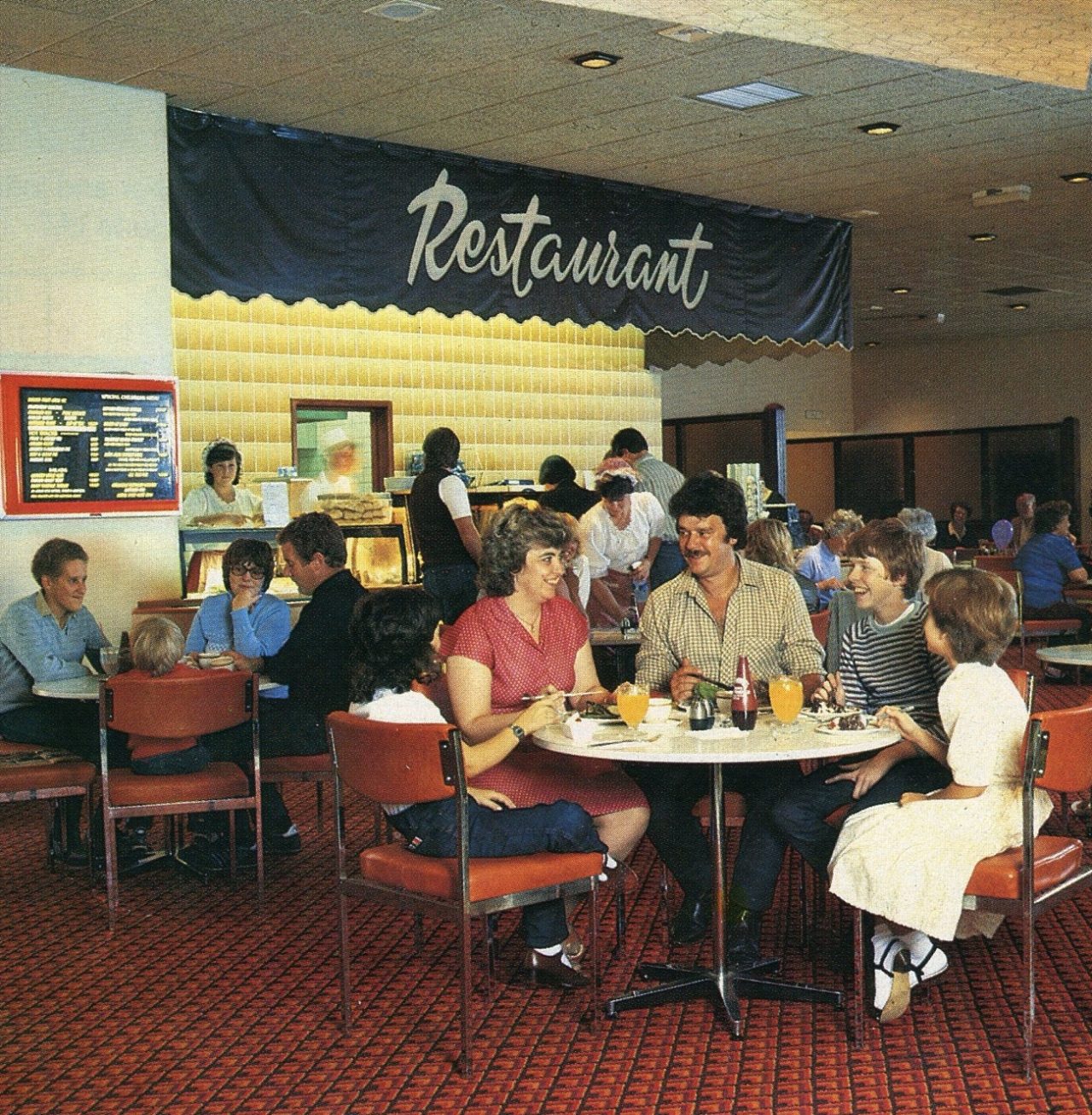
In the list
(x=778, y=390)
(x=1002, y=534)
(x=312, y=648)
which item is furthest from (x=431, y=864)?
(x=778, y=390)

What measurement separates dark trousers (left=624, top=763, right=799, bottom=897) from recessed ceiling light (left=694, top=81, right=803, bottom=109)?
354 centimetres

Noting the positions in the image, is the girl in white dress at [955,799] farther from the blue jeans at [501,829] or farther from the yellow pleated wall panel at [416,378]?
the yellow pleated wall panel at [416,378]

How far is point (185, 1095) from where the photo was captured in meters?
3.76

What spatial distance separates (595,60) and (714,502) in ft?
8.18

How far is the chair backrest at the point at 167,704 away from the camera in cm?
506

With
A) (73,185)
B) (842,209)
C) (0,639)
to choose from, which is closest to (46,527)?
(0,639)

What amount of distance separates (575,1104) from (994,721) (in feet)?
4.59

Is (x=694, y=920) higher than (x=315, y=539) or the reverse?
the reverse

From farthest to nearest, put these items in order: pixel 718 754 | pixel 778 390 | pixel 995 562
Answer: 1. pixel 778 390
2. pixel 995 562
3. pixel 718 754

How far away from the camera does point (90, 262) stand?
6.79m

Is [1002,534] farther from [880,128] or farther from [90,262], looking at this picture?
[90,262]

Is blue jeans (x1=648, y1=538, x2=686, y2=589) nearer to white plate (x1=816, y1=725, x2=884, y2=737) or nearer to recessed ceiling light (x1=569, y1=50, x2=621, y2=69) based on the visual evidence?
recessed ceiling light (x1=569, y1=50, x2=621, y2=69)

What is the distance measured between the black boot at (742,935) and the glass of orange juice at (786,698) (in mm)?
648

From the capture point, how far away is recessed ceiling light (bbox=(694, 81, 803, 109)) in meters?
6.98
